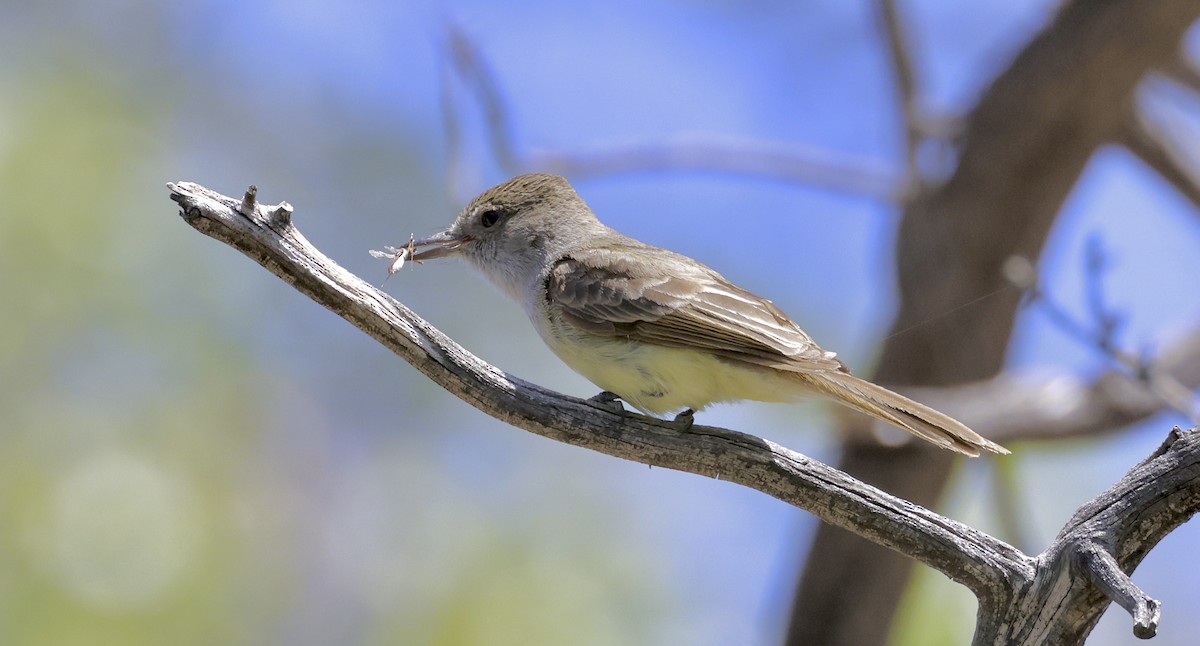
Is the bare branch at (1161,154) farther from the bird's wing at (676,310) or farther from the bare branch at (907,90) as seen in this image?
the bird's wing at (676,310)

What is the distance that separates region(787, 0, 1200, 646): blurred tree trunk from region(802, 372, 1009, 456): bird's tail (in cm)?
266

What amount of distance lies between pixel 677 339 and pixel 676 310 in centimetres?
13

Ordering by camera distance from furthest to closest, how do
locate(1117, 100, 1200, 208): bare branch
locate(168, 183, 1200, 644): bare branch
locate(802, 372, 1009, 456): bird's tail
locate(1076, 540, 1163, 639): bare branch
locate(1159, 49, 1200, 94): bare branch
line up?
1. locate(1117, 100, 1200, 208): bare branch
2. locate(1159, 49, 1200, 94): bare branch
3. locate(802, 372, 1009, 456): bird's tail
4. locate(168, 183, 1200, 644): bare branch
5. locate(1076, 540, 1163, 639): bare branch

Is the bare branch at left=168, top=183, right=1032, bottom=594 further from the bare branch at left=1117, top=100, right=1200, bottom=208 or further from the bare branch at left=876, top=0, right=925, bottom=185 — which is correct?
the bare branch at left=1117, top=100, right=1200, bottom=208

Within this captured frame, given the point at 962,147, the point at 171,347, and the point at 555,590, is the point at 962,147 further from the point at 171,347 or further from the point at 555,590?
the point at 171,347

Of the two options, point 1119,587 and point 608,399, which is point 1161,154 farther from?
point 1119,587

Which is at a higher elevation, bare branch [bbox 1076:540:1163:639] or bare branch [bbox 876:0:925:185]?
bare branch [bbox 876:0:925:185]

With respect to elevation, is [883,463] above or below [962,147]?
below

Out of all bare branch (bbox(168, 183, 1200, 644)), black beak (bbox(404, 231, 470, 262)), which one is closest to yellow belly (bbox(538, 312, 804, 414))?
bare branch (bbox(168, 183, 1200, 644))

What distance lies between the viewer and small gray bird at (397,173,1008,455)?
3.68m

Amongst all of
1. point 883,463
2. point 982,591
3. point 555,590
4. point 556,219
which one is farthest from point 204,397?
point 982,591

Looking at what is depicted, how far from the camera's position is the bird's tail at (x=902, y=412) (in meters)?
3.42

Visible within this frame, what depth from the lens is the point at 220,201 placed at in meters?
2.96

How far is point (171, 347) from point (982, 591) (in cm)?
585
